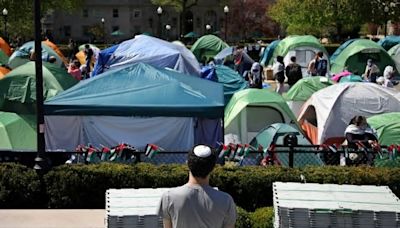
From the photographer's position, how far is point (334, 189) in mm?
8047

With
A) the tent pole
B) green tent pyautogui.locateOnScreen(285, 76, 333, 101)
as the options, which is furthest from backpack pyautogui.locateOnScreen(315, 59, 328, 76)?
the tent pole

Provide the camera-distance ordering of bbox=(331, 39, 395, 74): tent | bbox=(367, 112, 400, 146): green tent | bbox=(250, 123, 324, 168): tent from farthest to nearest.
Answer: bbox=(331, 39, 395, 74): tent, bbox=(367, 112, 400, 146): green tent, bbox=(250, 123, 324, 168): tent

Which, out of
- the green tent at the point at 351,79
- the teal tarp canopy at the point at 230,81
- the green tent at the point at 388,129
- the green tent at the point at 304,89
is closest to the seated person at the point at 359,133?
the green tent at the point at 388,129

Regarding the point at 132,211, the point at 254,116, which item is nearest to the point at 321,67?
the point at 254,116

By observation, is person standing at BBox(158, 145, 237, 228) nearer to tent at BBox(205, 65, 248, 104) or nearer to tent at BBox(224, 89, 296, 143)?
tent at BBox(224, 89, 296, 143)

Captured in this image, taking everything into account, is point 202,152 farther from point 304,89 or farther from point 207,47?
point 207,47

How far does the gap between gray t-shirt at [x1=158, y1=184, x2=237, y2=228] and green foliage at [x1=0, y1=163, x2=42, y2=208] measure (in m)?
5.82

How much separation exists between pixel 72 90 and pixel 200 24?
66092 mm

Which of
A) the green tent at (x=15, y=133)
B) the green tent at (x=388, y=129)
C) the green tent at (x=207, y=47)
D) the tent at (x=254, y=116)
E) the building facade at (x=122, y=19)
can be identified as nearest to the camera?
the green tent at (x=15, y=133)

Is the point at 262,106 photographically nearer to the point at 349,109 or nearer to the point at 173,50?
the point at 349,109

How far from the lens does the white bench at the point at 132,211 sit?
7.08 meters

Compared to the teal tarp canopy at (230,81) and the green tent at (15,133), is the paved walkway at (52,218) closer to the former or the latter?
the green tent at (15,133)

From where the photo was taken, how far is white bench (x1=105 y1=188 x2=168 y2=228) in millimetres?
7082

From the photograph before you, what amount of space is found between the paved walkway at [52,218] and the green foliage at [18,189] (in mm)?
281
